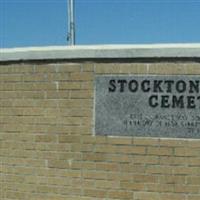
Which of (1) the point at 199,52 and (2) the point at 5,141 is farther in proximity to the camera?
(2) the point at 5,141

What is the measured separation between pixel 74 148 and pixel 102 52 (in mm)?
1166

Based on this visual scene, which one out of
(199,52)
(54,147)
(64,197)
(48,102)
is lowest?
(64,197)

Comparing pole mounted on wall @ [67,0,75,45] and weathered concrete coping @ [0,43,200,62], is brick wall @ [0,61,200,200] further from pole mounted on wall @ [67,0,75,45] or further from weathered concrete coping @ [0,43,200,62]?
pole mounted on wall @ [67,0,75,45]

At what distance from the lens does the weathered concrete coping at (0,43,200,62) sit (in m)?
7.00

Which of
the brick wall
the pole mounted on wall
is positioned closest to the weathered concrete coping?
the brick wall

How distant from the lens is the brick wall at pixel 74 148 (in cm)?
710

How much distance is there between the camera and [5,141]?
309 inches

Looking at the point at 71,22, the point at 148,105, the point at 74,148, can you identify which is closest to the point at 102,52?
the point at 148,105

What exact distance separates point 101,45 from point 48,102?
3.05 ft

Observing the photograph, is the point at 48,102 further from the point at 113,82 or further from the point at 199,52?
the point at 199,52

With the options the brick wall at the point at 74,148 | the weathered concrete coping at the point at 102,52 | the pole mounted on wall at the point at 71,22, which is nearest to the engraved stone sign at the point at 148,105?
the brick wall at the point at 74,148

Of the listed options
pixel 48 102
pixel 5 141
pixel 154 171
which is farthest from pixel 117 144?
pixel 5 141

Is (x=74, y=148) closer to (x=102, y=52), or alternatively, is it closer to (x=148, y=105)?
(x=148, y=105)

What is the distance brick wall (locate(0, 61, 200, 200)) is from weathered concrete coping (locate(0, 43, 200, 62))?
0.10m
